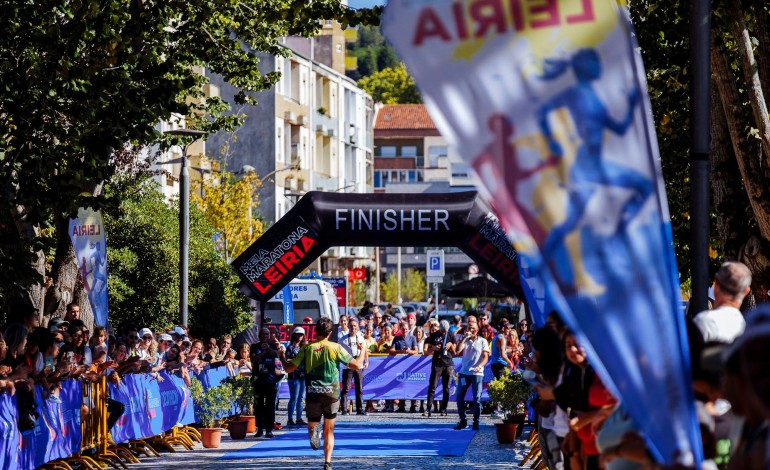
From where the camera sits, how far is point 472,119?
5426mm

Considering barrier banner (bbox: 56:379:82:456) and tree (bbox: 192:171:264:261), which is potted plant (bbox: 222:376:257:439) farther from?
tree (bbox: 192:171:264:261)

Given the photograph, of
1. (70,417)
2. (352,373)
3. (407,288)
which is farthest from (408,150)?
(70,417)

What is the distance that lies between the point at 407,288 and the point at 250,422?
77.4 metres

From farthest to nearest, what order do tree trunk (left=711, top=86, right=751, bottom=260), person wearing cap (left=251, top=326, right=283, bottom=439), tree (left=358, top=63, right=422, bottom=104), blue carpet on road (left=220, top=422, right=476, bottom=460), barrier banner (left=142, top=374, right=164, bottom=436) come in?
tree (left=358, top=63, right=422, bottom=104)
person wearing cap (left=251, top=326, right=283, bottom=439)
blue carpet on road (left=220, top=422, right=476, bottom=460)
barrier banner (left=142, top=374, right=164, bottom=436)
tree trunk (left=711, top=86, right=751, bottom=260)

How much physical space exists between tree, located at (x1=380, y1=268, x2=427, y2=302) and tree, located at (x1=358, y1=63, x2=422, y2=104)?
4427 centimetres

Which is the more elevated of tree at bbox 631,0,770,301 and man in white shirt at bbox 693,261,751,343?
tree at bbox 631,0,770,301

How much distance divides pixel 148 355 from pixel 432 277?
29246 millimetres

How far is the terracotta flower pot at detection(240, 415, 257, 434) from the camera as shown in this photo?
24.6 meters

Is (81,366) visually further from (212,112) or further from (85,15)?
(212,112)

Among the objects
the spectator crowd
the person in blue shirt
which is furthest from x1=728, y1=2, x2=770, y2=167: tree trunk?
the person in blue shirt

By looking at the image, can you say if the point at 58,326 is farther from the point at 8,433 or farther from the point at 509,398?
the point at 509,398

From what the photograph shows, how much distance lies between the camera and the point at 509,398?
75.5 feet

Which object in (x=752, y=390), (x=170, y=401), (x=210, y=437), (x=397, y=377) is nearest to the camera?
(x=752, y=390)

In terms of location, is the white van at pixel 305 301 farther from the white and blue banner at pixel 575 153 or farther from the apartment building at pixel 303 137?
the white and blue banner at pixel 575 153
